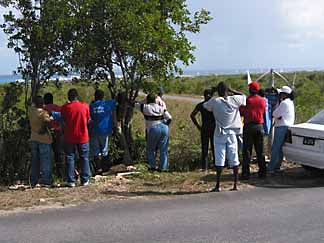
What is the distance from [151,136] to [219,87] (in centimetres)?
222

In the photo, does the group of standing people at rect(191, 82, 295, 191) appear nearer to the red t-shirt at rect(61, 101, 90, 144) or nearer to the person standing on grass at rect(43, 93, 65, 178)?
the red t-shirt at rect(61, 101, 90, 144)

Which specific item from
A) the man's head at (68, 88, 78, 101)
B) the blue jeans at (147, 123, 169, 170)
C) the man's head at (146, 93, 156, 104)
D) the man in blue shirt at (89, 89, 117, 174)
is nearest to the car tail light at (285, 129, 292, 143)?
the blue jeans at (147, 123, 169, 170)

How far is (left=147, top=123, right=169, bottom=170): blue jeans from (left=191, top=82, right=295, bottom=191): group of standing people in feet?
2.53

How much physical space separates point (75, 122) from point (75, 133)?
187mm

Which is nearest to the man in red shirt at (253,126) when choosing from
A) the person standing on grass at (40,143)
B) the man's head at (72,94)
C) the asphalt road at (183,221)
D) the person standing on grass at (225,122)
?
the person standing on grass at (225,122)

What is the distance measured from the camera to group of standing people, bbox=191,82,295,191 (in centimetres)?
891

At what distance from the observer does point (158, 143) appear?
35.4 ft

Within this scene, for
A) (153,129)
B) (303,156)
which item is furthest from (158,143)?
(303,156)

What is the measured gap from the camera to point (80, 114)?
30.7 feet

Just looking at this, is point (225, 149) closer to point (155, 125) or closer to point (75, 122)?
point (155, 125)

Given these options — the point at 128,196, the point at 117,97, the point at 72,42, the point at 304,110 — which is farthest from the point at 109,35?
the point at 304,110

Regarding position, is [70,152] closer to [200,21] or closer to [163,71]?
[163,71]

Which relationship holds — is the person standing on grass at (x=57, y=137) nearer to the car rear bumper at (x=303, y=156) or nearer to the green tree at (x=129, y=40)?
the green tree at (x=129, y=40)

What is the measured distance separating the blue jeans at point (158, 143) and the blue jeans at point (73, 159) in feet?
5.19
